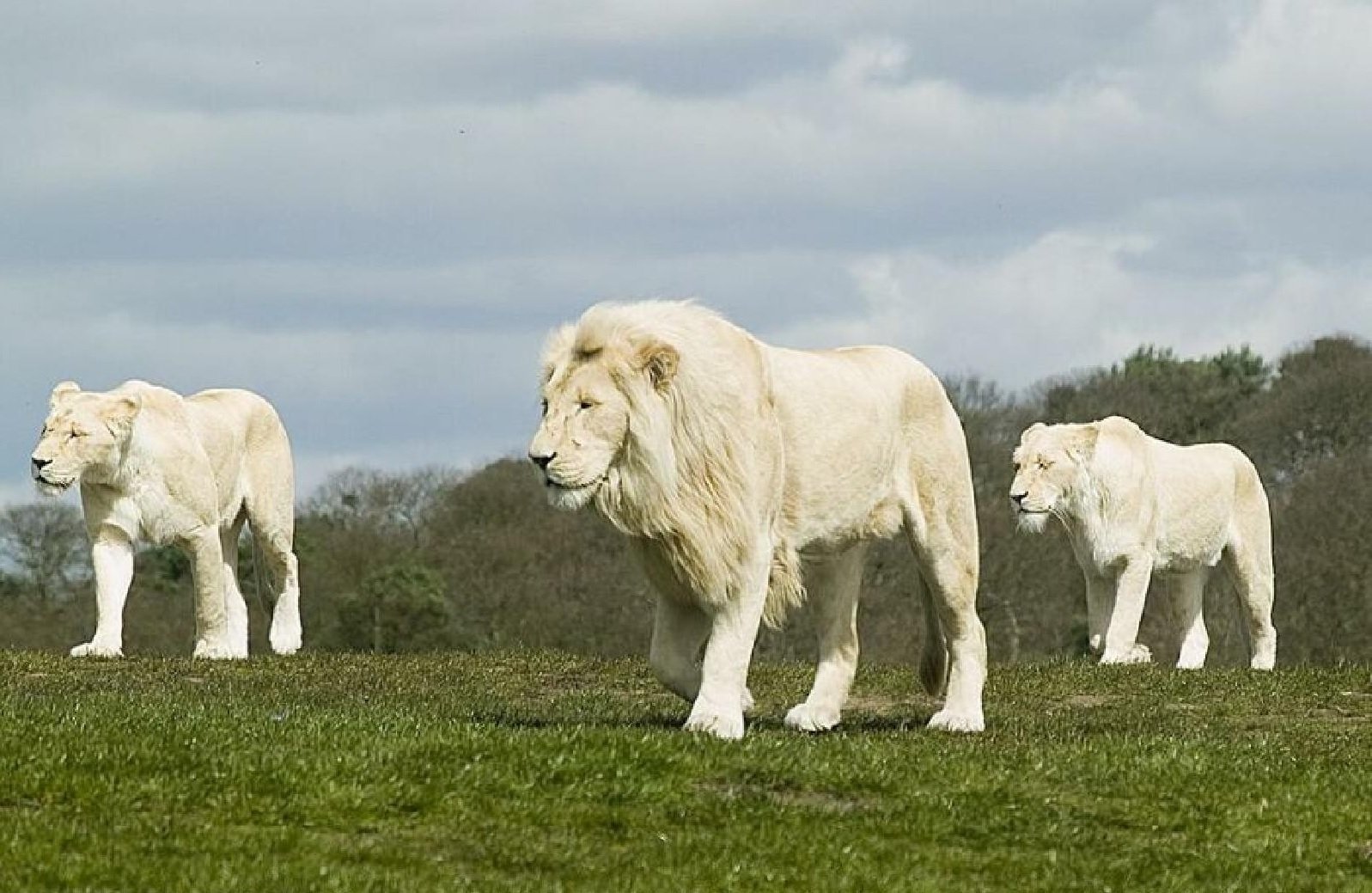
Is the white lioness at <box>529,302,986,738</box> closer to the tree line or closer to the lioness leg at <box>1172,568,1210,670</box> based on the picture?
the lioness leg at <box>1172,568,1210,670</box>

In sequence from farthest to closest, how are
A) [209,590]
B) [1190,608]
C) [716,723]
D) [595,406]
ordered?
[1190,608] < [209,590] < [716,723] < [595,406]

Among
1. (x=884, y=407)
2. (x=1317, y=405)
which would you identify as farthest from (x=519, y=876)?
(x=1317, y=405)

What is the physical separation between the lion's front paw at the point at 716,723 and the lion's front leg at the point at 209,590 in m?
10.7

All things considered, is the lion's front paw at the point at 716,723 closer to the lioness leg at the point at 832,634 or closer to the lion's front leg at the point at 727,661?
the lion's front leg at the point at 727,661

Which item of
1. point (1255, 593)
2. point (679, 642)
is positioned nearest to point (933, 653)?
point (679, 642)

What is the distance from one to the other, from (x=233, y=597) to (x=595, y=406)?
12667 millimetres

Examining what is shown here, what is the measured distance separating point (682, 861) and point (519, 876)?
78 centimetres

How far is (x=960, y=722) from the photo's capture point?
55.2 ft

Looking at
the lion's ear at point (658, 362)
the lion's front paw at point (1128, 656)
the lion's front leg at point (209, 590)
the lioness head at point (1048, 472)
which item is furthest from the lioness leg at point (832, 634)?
the lioness head at point (1048, 472)

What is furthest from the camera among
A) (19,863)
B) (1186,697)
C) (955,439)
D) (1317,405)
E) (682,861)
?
(1317,405)

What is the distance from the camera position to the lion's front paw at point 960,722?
1678 centimetres

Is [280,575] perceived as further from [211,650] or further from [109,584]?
[109,584]

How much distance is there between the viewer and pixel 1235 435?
7269cm

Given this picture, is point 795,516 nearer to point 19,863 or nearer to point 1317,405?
point 19,863
